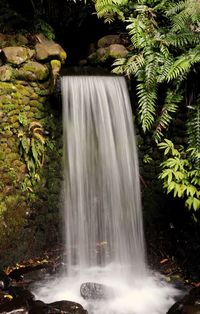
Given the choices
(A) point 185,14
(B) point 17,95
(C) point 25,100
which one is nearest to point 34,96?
(C) point 25,100

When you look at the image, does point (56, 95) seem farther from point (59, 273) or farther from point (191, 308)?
point (191, 308)

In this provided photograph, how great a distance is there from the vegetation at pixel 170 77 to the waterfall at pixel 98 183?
1.85 ft

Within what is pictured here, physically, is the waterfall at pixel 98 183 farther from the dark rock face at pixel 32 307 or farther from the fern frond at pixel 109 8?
the fern frond at pixel 109 8

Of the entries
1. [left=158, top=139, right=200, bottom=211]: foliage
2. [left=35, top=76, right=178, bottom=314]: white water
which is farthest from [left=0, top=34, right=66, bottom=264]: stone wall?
[left=158, top=139, right=200, bottom=211]: foliage

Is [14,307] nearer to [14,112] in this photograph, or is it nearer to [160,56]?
[14,112]

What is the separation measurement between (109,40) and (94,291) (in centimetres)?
488

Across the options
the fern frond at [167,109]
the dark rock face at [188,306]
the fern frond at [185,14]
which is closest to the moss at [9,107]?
the fern frond at [167,109]

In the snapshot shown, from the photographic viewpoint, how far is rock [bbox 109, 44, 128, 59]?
6.37 m

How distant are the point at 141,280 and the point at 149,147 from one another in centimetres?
219

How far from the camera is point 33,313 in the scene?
12.3ft

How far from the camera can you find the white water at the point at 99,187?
5.41 m

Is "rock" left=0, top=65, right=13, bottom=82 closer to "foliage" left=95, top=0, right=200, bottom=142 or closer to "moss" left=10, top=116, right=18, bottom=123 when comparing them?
"moss" left=10, top=116, right=18, bottom=123

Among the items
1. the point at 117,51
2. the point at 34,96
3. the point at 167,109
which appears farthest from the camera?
the point at 117,51

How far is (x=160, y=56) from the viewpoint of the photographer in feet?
17.9
